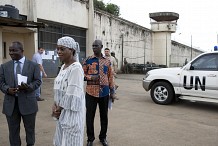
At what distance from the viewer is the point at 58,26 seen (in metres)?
16.2

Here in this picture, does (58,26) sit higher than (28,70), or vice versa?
(58,26)

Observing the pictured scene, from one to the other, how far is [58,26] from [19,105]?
12.9m

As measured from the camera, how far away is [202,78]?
7750 mm

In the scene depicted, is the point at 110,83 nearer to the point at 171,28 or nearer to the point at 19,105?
the point at 19,105

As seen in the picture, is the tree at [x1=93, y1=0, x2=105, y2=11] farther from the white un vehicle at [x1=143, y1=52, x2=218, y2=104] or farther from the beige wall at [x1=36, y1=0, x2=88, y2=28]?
the white un vehicle at [x1=143, y1=52, x2=218, y2=104]

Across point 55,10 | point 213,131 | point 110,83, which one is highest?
point 55,10

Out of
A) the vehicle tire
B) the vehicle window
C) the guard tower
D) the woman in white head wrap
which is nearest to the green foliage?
the guard tower

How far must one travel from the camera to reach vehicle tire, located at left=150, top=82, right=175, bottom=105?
8.52 meters

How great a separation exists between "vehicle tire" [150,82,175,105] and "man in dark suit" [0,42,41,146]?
18.0 ft

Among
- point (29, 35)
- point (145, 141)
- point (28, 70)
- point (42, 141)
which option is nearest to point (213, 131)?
point (145, 141)

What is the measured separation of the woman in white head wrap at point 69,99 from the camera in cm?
281

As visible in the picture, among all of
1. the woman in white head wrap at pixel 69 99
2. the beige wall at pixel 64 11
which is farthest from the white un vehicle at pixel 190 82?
the beige wall at pixel 64 11

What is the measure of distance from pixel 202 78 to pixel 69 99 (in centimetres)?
588

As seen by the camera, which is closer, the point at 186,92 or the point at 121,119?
the point at 121,119
